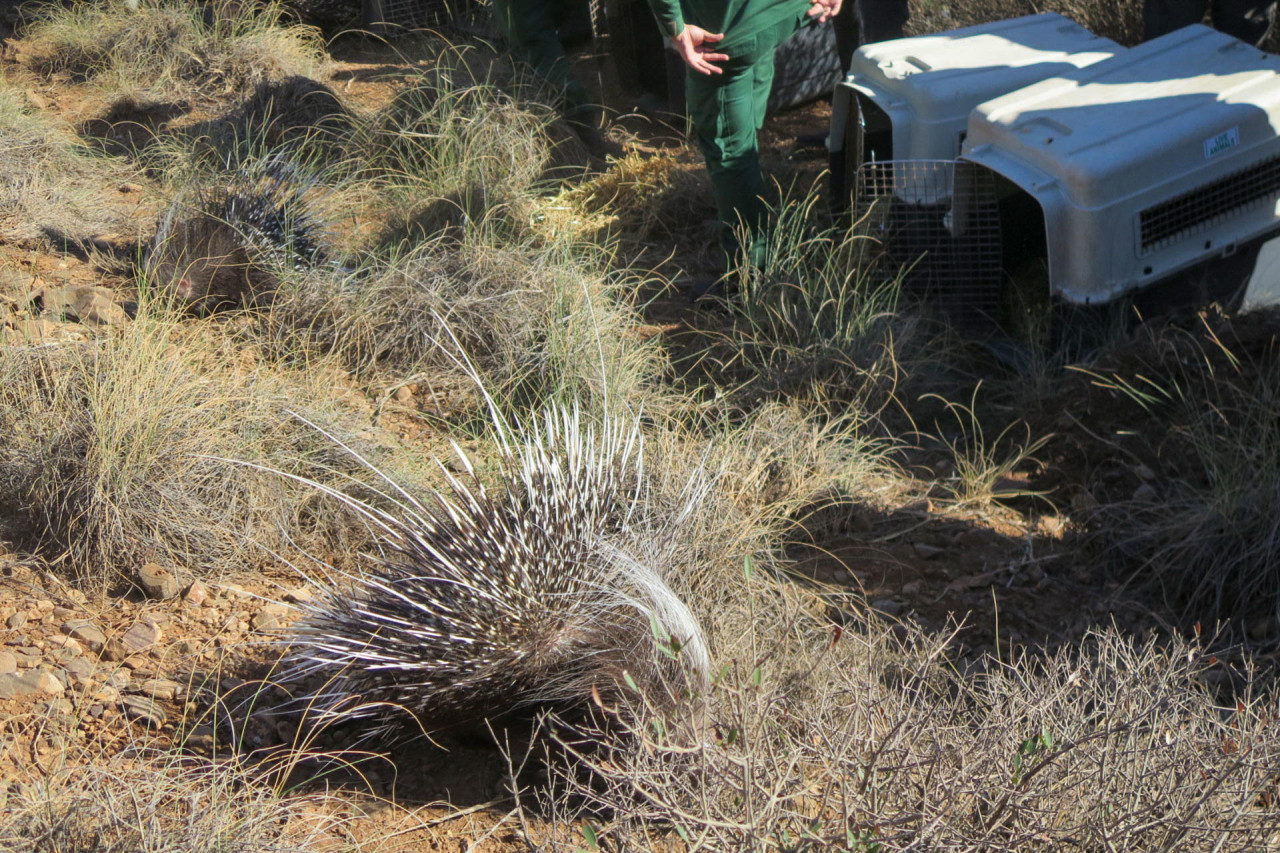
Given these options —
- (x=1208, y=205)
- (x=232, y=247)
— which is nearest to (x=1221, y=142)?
(x=1208, y=205)

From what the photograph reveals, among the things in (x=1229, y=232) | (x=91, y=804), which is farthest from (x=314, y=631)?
(x=1229, y=232)

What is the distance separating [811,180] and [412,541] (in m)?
3.60

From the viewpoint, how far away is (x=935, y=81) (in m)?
4.28

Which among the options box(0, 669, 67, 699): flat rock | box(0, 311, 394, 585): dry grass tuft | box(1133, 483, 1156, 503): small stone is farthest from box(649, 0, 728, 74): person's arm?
box(0, 669, 67, 699): flat rock

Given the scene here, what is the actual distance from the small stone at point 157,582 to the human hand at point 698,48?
2544 mm

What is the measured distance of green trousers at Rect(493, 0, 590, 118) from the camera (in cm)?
577

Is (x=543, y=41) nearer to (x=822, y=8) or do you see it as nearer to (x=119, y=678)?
(x=822, y=8)

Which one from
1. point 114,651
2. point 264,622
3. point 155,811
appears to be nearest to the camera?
point 155,811

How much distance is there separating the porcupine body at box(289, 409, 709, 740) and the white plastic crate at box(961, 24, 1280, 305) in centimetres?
196

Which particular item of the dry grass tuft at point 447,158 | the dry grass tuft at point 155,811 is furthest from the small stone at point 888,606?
the dry grass tuft at point 447,158

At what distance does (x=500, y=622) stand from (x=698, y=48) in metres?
2.73

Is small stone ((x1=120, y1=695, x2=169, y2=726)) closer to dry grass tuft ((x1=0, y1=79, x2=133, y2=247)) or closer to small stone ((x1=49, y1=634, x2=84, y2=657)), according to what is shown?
small stone ((x1=49, y1=634, x2=84, y2=657))

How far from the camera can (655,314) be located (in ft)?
15.5

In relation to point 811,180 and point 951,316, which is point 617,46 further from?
point 951,316
